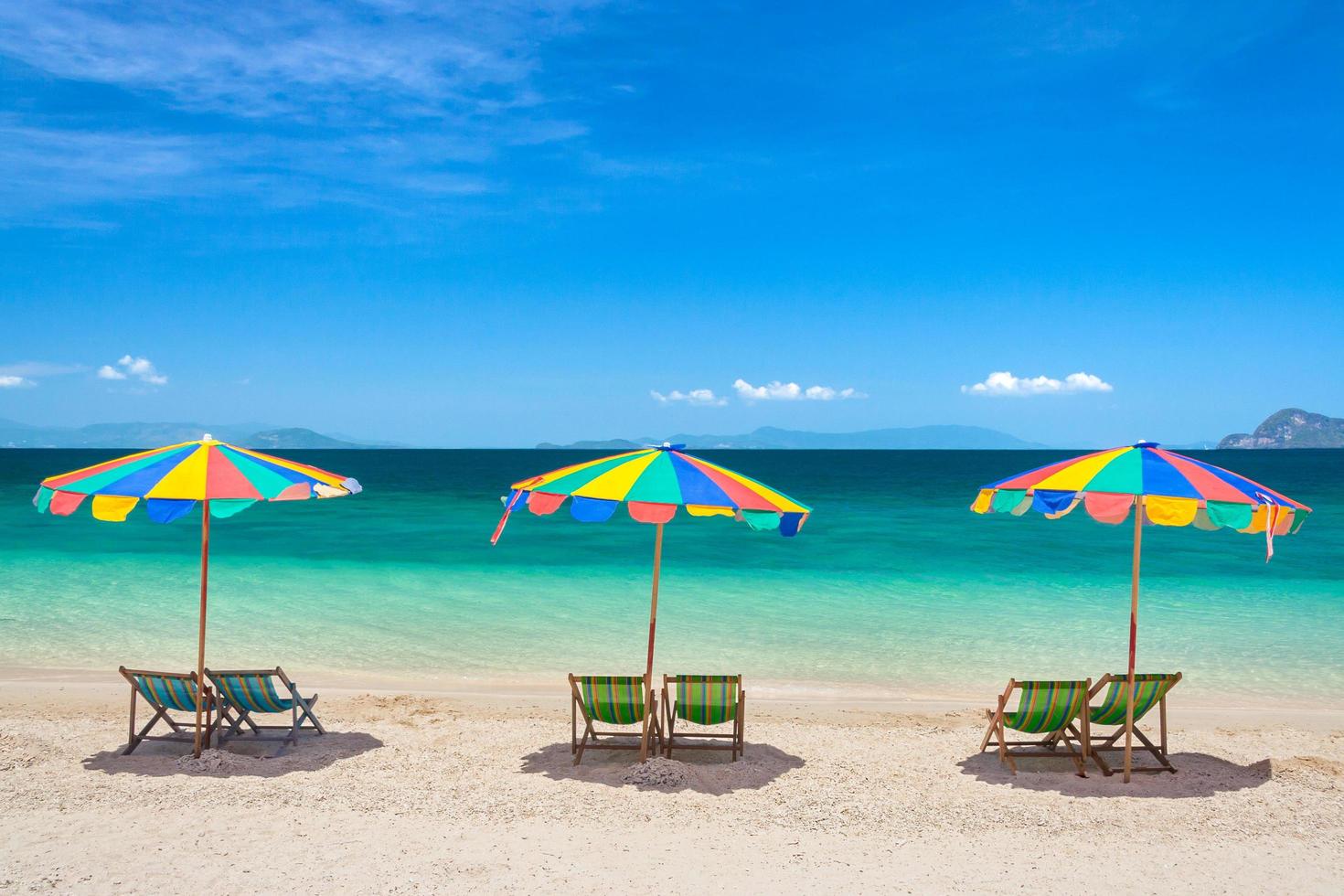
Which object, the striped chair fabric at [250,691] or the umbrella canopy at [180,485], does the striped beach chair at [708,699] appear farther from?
the striped chair fabric at [250,691]

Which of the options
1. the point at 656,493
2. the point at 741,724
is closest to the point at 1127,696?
the point at 741,724

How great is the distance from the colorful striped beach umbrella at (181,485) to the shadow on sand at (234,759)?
170 centimetres

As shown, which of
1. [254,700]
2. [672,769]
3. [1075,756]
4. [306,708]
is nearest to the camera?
[672,769]

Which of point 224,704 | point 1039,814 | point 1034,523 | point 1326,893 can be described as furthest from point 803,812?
point 1034,523

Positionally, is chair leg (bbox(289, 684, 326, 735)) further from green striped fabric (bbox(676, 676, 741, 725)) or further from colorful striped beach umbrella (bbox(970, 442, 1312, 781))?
colorful striped beach umbrella (bbox(970, 442, 1312, 781))

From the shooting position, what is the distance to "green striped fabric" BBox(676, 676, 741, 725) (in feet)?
20.6

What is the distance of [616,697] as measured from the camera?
20.4 feet

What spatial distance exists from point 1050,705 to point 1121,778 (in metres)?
0.68

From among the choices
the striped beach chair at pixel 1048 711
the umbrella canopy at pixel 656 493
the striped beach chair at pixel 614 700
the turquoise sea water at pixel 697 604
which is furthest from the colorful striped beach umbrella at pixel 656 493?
the turquoise sea water at pixel 697 604

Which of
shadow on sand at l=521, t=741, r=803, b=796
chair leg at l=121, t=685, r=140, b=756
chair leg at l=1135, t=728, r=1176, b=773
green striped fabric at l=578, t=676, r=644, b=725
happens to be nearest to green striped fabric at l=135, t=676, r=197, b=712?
chair leg at l=121, t=685, r=140, b=756

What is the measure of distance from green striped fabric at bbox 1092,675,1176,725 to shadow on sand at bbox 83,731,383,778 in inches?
205

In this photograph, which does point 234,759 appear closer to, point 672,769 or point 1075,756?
point 672,769

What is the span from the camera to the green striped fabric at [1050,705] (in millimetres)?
6297

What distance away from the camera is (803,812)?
5.56m
